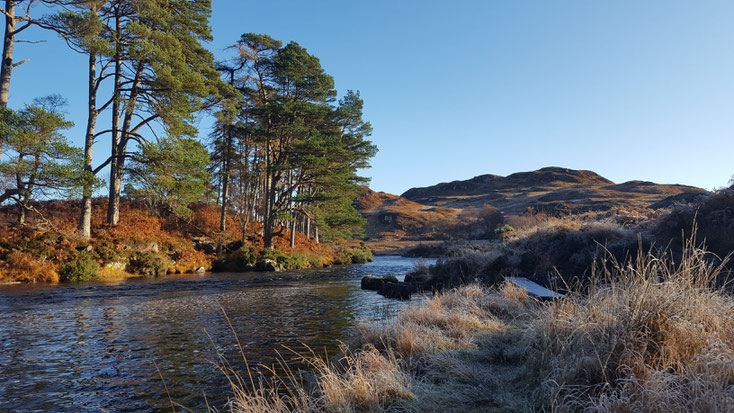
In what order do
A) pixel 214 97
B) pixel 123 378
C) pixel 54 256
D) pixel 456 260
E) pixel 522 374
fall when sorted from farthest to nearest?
1. pixel 214 97
2. pixel 54 256
3. pixel 456 260
4. pixel 123 378
5. pixel 522 374

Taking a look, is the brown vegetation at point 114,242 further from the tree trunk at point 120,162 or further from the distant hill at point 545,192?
the distant hill at point 545,192

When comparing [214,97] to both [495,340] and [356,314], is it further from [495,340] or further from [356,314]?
[495,340]

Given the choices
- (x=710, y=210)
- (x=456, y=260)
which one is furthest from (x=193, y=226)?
(x=710, y=210)

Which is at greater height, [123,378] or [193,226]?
[193,226]

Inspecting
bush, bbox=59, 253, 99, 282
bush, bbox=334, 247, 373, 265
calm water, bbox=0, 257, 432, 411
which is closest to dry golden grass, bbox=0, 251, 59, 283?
bush, bbox=59, 253, 99, 282

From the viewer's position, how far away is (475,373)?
4.71m

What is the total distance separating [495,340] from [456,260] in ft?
34.2

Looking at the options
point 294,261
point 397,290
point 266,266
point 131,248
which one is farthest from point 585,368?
point 294,261

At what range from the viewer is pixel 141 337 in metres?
8.02

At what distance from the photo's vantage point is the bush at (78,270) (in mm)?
17406

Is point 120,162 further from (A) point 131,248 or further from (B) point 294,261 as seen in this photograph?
(B) point 294,261

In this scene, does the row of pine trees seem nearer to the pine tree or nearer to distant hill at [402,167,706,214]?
the pine tree

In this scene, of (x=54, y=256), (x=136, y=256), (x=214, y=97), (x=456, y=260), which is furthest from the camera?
(x=214, y=97)

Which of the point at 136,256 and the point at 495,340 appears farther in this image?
the point at 136,256
